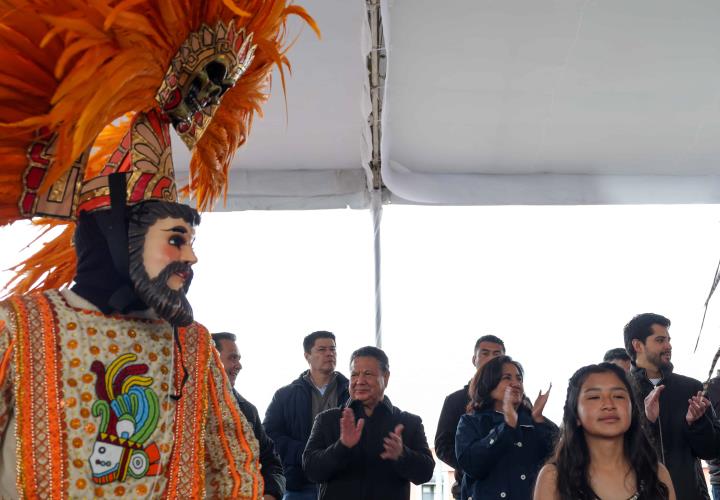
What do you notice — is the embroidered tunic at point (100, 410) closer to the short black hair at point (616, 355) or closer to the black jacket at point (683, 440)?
the black jacket at point (683, 440)

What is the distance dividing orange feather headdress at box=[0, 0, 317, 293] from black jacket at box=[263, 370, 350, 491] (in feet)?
9.64

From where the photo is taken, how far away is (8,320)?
7.76 feet

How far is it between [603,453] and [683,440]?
168 cm

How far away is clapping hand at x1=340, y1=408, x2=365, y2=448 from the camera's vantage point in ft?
14.7

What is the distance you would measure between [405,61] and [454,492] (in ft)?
8.74

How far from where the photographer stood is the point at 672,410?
477 cm

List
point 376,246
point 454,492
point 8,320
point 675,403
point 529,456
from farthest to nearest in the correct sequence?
point 376,246
point 454,492
point 675,403
point 529,456
point 8,320

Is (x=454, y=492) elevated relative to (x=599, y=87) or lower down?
lower down

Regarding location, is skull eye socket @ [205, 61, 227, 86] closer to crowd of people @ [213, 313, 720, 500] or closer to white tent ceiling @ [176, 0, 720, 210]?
crowd of people @ [213, 313, 720, 500]

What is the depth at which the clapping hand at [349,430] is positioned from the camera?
4.47m

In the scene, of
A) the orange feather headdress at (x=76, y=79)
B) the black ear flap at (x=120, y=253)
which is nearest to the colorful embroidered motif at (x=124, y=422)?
the black ear flap at (x=120, y=253)

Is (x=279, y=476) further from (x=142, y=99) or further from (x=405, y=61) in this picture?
(x=405, y=61)

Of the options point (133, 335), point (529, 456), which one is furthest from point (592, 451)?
point (133, 335)

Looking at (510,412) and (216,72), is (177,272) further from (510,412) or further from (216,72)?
(510,412)
